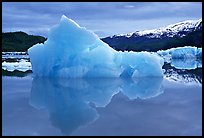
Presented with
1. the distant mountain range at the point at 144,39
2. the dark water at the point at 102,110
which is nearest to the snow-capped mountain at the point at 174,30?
the distant mountain range at the point at 144,39

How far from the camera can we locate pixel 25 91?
8062 mm

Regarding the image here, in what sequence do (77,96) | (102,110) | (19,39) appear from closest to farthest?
(102,110), (77,96), (19,39)

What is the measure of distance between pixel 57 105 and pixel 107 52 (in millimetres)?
4505

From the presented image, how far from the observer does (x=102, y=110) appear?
Answer: 18.0 feet

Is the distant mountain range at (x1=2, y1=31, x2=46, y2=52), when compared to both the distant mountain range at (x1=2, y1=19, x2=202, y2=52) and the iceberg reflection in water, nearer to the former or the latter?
the distant mountain range at (x1=2, y1=19, x2=202, y2=52)

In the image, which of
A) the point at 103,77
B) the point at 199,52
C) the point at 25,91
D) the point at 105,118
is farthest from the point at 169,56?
the point at 105,118

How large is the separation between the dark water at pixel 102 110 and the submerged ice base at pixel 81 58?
5.18 feet

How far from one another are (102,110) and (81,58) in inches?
194

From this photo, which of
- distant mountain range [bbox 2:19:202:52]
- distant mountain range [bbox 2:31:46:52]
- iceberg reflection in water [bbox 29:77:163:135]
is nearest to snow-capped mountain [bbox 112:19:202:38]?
distant mountain range [bbox 2:19:202:52]

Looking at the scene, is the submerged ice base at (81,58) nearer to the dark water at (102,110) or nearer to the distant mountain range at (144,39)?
the dark water at (102,110)

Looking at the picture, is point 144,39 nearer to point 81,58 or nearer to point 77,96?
point 81,58

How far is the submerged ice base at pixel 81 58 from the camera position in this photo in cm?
1031

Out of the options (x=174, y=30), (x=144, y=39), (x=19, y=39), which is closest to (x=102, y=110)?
(x=19, y=39)

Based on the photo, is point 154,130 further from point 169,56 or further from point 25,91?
point 169,56
